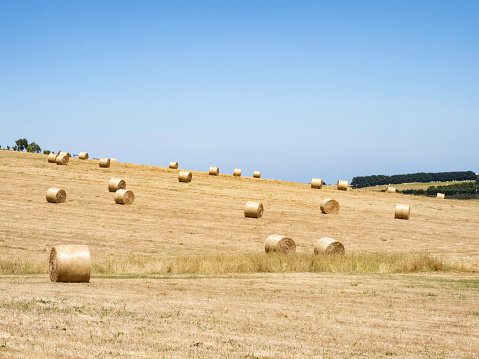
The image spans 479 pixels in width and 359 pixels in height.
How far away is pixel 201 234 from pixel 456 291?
1768 centimetres

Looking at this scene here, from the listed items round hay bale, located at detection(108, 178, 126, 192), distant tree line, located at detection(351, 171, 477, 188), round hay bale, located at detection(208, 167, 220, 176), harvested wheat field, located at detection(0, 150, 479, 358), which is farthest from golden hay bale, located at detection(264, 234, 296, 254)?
distant tree line, located at detection(351, 171, 477, 188)

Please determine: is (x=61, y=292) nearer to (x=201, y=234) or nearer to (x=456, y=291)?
(x=456, y=291)

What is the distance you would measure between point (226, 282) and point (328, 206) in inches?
1035

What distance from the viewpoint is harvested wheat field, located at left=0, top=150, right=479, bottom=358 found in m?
10.6

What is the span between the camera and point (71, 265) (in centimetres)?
1714

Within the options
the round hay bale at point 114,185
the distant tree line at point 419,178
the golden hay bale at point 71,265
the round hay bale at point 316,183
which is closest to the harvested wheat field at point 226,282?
the golden hay bale at point 71,265

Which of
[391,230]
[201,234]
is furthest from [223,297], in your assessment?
[391,230]

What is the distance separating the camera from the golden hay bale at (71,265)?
17.1 metres

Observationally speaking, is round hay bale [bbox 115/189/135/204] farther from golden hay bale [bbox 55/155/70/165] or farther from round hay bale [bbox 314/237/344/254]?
golden hay bale [bbox 55/155/70/165]

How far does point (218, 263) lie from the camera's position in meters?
21.8

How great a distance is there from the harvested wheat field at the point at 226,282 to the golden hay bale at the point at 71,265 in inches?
19.6

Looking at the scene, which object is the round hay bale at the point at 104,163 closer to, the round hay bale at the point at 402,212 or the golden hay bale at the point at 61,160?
the golden hay bale at the point at 61,160

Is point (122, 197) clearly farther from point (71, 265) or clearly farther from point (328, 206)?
point (71, 265)

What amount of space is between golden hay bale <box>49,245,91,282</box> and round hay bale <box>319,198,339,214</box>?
93.3 ft
